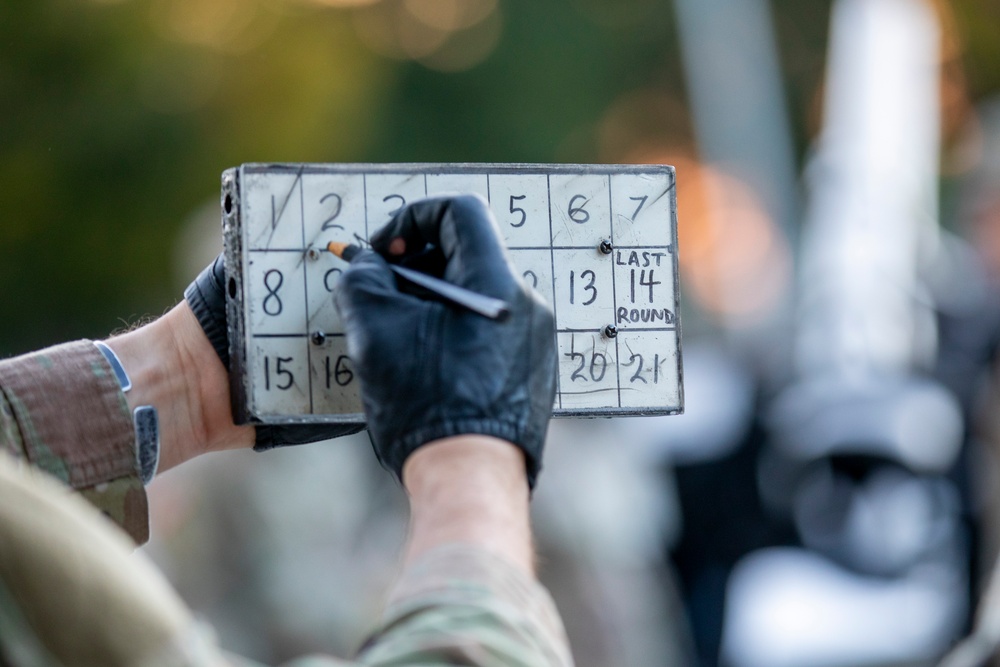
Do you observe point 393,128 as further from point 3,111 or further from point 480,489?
point 480,489

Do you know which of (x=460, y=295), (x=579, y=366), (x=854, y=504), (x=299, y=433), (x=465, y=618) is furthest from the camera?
(x=854, y=504)

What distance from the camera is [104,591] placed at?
1261mm

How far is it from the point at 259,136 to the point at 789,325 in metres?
6.73

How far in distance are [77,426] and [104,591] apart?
0.86 meters

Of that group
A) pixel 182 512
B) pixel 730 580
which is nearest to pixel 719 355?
pixel 730 580

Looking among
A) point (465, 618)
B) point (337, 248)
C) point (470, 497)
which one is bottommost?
point (465, 618)

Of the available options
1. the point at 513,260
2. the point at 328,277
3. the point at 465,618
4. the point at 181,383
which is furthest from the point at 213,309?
the point at 465,618

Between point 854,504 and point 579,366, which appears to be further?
point 854,504

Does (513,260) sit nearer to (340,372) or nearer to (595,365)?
(595,365)

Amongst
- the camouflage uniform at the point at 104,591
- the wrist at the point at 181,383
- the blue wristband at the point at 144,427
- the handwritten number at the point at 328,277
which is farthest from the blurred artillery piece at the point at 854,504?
the camouflage uniform at the point at 104,591

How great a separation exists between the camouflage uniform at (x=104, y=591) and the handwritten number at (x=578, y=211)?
75 centimetres

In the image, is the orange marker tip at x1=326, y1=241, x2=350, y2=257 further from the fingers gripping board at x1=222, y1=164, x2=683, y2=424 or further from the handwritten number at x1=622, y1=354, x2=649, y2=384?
the handwritten number at x1=622, y1=354, x2=649, y2=384

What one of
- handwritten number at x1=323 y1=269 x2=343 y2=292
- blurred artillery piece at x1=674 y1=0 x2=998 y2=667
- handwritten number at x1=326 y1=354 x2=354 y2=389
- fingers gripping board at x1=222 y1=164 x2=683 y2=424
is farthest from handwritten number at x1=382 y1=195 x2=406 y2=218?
blurred artillery piece at x1=674 y1=0 x2=998 y2=667

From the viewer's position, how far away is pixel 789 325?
29.6 feet
